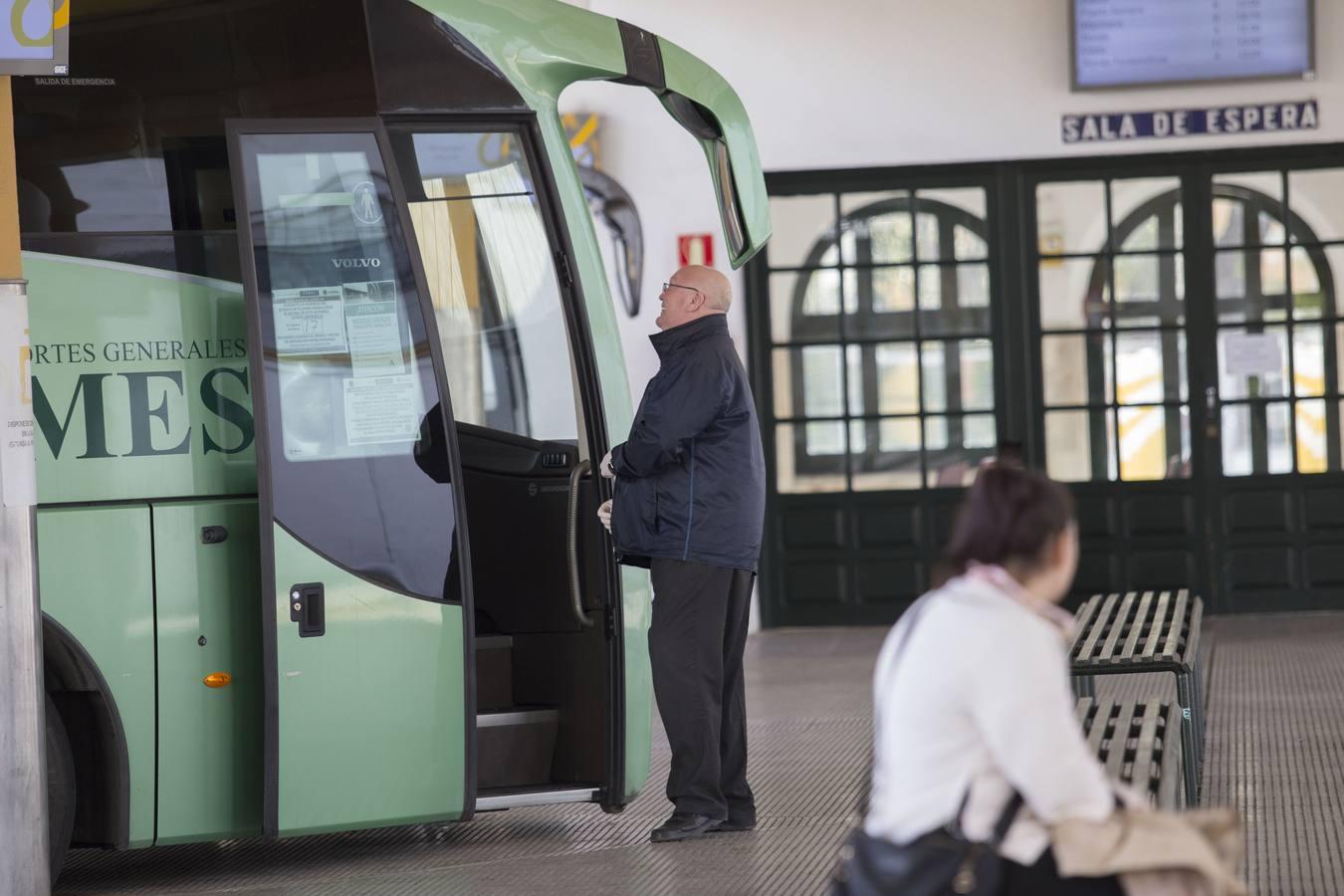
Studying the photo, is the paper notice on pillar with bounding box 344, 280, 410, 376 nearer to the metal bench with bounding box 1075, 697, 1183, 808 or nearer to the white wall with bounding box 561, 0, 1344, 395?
the metal bench with bounding box 1075, 697, 1183, 808

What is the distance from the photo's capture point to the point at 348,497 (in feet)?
17.0

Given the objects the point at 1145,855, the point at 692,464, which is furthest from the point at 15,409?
the point at 1145,855

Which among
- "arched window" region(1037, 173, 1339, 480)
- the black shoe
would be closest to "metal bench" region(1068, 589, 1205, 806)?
the black shoe

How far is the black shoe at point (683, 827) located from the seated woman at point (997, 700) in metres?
2.58

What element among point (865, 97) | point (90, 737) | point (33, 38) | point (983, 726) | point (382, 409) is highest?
point (865, 97)

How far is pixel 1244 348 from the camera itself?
10.8 metres

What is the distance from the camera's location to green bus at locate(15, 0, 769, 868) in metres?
5.06

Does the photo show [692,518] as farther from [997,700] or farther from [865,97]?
[865,97]

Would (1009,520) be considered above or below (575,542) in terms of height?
above

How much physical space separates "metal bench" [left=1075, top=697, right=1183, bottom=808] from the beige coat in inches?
45.3

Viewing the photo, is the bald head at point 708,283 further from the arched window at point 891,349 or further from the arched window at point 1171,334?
the arched window at point 1171,334

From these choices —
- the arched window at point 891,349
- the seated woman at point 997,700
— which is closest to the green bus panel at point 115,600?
the seated woman at point 997,700

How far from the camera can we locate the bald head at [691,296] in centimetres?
561

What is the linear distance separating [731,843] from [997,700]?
2.81 meters
